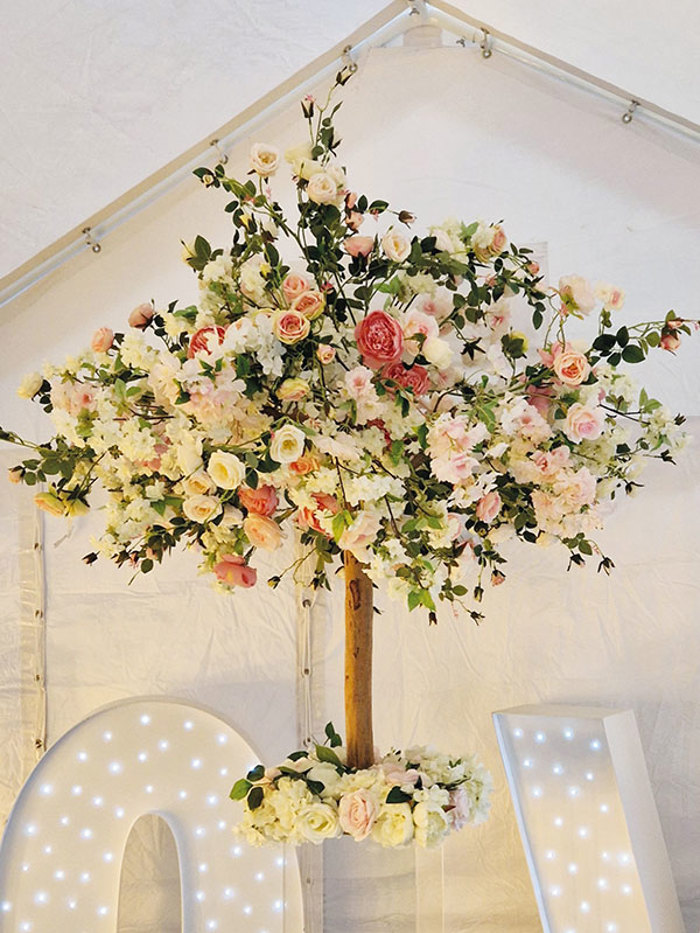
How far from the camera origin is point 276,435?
3.92 ft

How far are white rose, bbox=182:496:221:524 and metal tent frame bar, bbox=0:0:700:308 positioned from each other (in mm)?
968

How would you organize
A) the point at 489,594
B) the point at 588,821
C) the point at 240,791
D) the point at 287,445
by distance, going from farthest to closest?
the point at 489,594 → the point at 588,821 → the point at 240,791 → the point at 287,445

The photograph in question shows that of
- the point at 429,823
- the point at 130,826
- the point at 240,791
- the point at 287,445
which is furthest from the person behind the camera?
the point at 130,826

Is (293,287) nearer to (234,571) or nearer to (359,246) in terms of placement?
(359,246)

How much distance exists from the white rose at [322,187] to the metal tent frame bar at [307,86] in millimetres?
779

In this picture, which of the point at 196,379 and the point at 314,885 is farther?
the point at 314,885

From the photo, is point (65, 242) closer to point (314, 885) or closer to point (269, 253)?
point (269, 253)

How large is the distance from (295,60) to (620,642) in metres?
1.36

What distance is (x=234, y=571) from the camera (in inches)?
54.2

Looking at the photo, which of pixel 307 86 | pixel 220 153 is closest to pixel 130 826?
pixel 220 153

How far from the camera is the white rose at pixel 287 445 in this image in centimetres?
118

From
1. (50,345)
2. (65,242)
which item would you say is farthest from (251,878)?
(65,242)

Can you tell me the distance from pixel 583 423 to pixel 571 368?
0.24ft

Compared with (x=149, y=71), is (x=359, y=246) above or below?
below
